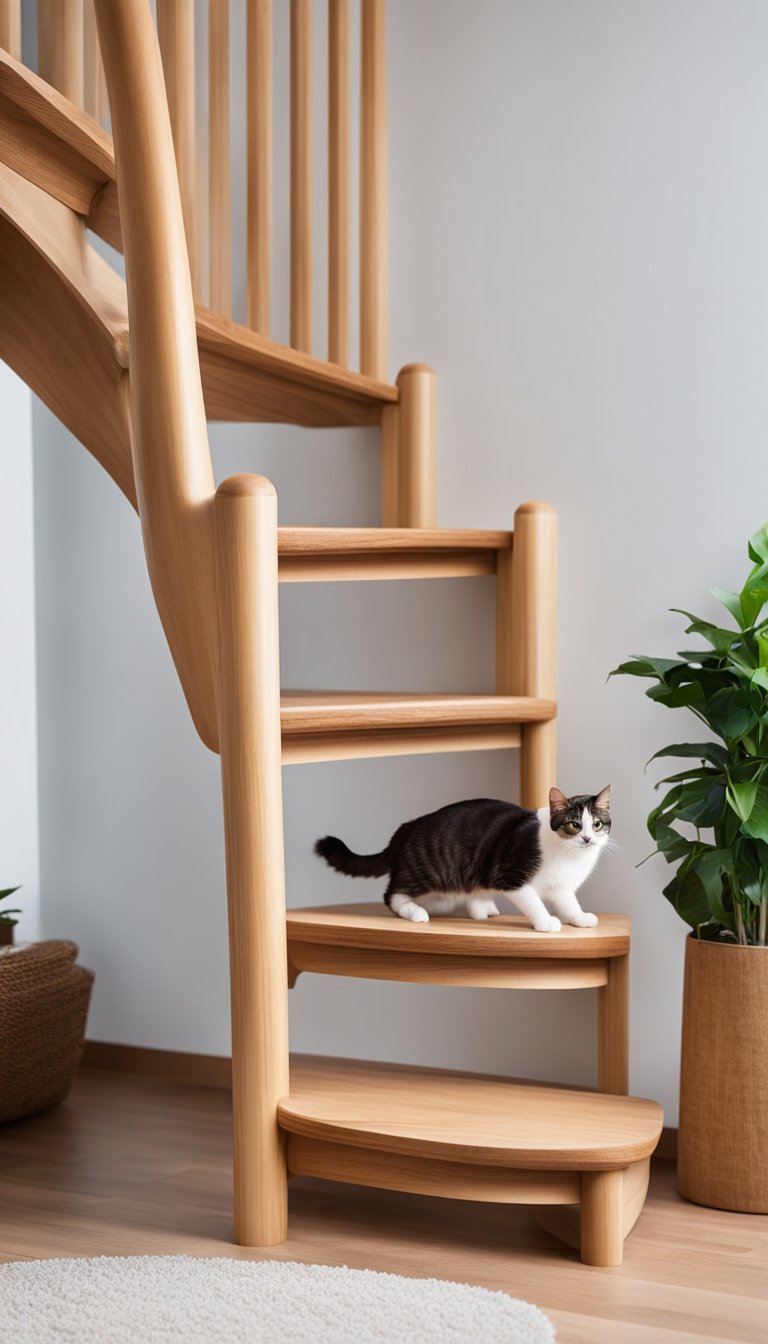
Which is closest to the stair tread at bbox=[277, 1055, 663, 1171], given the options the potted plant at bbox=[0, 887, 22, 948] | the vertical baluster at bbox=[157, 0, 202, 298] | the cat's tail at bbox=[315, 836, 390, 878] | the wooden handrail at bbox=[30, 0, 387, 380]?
the cat's tail at bbox=[315, 836, 390, 878]

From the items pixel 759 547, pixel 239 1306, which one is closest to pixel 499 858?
pixel 759 547

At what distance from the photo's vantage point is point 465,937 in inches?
102

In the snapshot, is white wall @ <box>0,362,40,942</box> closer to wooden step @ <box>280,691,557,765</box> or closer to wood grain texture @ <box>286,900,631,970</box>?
wooden step @ <box>280,691,557,765</box>

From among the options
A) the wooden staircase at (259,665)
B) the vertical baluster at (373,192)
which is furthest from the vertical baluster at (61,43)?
the vertical baluster at (373,192)

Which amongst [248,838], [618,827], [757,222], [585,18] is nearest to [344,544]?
[248,838]

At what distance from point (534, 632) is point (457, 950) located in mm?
761

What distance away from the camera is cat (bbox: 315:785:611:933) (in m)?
2.65

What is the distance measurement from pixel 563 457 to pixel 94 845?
1.59 metres

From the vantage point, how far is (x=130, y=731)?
Answer: 372cm

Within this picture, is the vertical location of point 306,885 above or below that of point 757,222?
below

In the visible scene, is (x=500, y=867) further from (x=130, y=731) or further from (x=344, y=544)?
(x=130, y=731)

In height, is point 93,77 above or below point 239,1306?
above

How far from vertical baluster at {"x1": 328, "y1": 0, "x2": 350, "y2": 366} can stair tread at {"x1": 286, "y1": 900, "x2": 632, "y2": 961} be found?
1.24m

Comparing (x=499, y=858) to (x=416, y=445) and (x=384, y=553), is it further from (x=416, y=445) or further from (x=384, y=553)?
(x=416, y=445)
